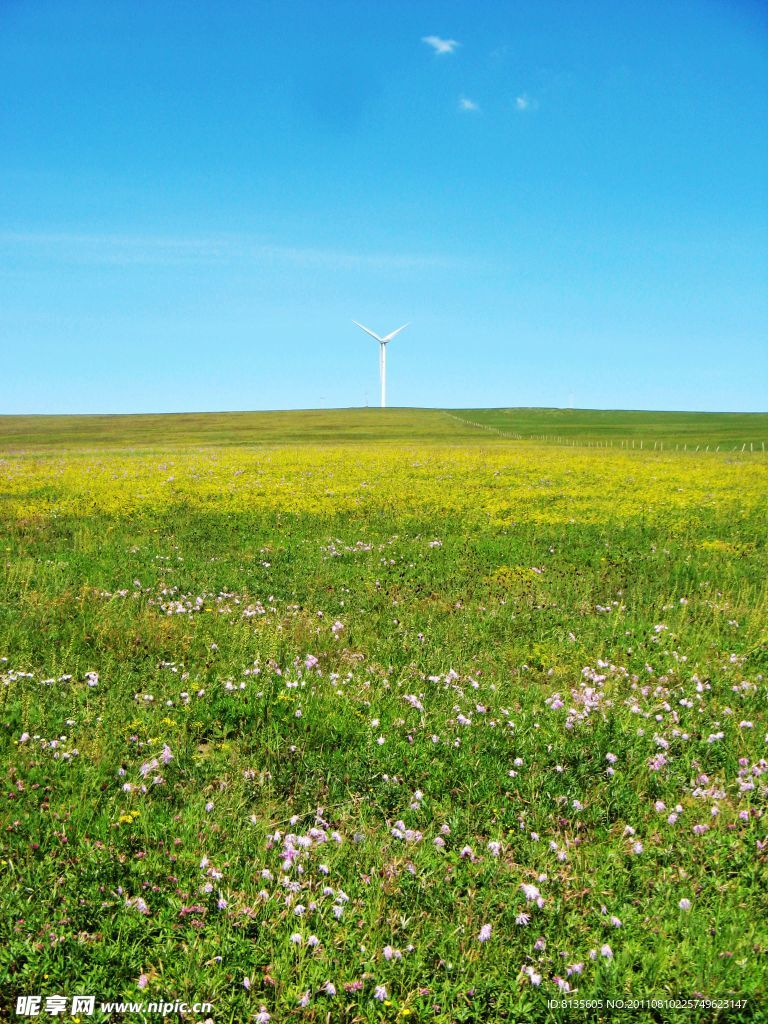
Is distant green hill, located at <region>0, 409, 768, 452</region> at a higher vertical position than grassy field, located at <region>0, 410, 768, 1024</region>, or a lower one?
higher

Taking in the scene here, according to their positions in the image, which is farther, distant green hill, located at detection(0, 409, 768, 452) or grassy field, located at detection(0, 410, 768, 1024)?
distant green hill, located at detection(0, 409, 768, 452)

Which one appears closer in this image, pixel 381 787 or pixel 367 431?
pixel 381 787

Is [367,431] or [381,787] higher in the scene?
[367,431]

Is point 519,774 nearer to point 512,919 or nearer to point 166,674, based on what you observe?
point 512,919

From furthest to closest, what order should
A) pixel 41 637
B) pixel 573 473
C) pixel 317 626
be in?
pixel 573 473, pixel 317 626, pixel 41 637

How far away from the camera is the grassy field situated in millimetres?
3848

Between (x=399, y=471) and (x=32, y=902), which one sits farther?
(x=399, y=471)

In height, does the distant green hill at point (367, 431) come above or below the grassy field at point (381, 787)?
above

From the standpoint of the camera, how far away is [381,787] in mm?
5629

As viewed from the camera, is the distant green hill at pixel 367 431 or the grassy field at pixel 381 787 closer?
the grassy field at pixel 381 787

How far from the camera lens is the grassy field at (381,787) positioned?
12.6ft

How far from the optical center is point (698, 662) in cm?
853

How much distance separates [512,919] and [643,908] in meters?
0.93

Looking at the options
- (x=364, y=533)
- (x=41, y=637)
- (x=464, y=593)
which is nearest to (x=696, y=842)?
(x=464, y=593)
